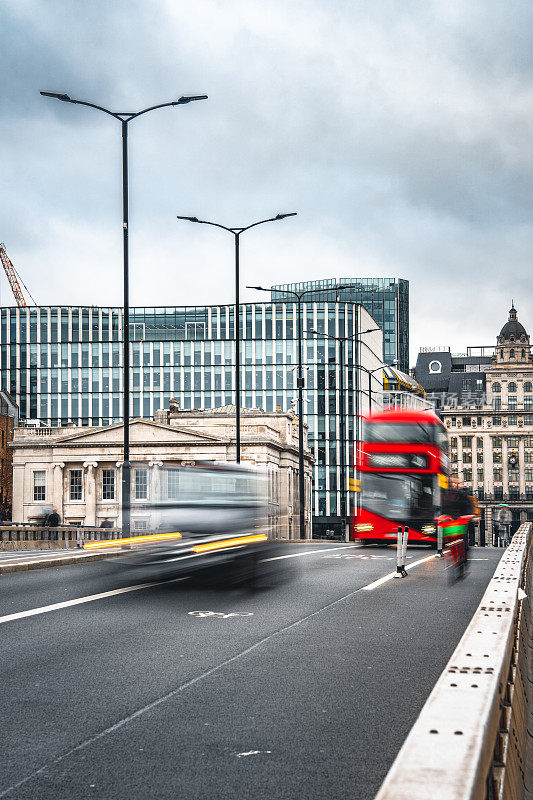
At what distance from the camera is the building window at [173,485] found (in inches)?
651

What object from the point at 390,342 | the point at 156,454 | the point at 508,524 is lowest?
the point at 508,524

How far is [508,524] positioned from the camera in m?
140

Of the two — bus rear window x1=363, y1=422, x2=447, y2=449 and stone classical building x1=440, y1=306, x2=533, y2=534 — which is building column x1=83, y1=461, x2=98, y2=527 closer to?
bus rear window x1=363, y1=422, x2=447, y2=449

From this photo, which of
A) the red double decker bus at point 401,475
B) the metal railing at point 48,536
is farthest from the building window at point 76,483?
the red double decker bus at point 401,475

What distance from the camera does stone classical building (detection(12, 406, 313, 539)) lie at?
79062 millimetres

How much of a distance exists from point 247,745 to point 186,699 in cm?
141

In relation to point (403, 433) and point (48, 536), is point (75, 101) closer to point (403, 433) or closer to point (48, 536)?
point (403, 433)

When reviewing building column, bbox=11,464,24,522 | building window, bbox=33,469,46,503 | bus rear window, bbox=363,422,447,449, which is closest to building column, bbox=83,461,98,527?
building window, bbox=33,469,46,503

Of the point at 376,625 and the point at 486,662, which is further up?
the point at 486,662

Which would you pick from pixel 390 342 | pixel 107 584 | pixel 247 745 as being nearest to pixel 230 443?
pixel 107 584

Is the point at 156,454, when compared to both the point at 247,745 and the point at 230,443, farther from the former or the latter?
the point at 247,745

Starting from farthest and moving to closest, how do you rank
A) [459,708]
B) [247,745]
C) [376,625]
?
[376,625]
[247,745]
[459,708]

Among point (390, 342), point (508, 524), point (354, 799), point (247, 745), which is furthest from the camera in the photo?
point (390, 342)

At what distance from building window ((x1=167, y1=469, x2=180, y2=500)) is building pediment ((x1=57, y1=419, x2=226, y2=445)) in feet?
202
